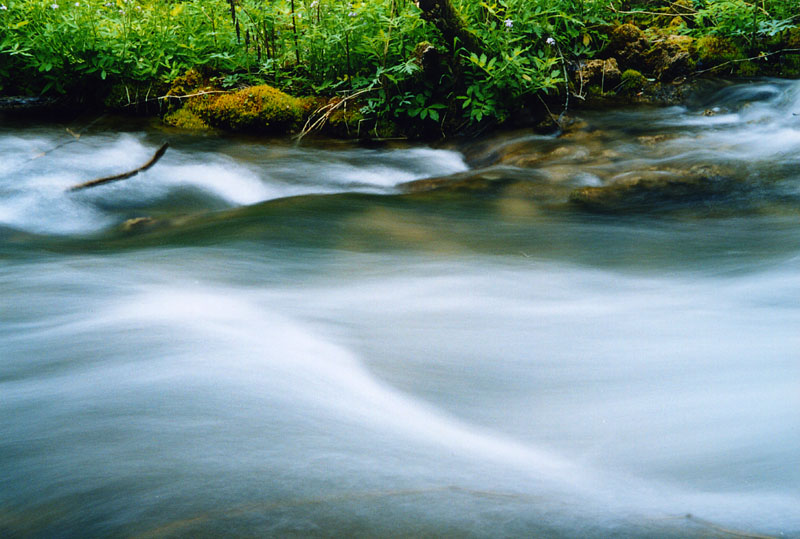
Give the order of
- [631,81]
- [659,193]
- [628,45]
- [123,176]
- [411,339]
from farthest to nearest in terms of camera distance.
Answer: [628,45] → [631,81] → [123,176] → [659,193] → [411,339]

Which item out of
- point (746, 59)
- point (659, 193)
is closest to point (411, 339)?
point (659, 193)

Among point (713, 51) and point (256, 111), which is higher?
point (713, 51)

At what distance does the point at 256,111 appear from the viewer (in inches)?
221

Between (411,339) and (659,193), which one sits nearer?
(411,339)

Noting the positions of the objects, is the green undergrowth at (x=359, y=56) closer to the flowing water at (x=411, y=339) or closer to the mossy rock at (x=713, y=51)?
the mossy rock at (x=713, y=51)

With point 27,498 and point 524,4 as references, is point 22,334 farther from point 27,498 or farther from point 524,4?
point 524,4

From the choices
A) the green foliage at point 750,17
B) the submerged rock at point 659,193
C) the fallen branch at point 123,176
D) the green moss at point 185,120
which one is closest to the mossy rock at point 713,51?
the green foliage at point 750,17

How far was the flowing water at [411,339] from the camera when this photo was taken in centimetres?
130

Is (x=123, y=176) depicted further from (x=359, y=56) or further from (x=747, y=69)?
(x=747, y=69)

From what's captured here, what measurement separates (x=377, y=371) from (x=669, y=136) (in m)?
3.78

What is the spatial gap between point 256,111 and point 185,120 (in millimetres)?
672

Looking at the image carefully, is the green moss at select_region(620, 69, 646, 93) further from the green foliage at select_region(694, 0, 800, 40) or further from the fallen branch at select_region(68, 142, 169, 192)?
the fallen branch at select_region(68, 142, 169, 192)

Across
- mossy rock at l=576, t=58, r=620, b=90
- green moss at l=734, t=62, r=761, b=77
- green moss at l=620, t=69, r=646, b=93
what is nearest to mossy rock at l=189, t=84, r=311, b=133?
mossy rock at l=576, t=58, r=620, b=90

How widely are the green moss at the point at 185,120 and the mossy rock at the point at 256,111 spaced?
1.6 inches
